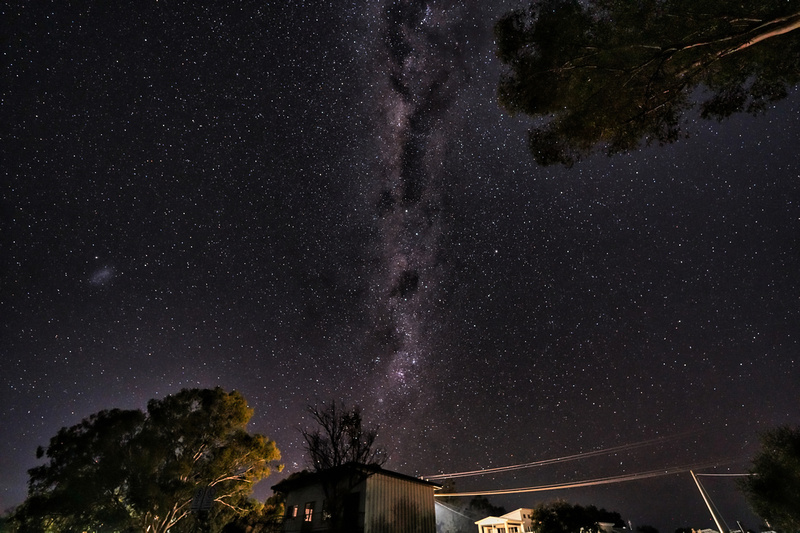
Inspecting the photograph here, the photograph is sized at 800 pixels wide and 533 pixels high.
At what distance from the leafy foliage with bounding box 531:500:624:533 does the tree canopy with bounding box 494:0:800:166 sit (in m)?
38.3

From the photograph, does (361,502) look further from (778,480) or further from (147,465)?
(778,480)

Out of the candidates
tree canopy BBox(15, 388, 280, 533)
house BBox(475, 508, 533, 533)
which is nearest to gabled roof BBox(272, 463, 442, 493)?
tree canopy BBox(15, 388, 280, 533)

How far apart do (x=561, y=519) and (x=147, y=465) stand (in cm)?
3568

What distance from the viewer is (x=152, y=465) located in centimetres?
2119

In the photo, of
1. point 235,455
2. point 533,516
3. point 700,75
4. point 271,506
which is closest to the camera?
point 700,75

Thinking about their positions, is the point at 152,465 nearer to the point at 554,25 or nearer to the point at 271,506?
the point at 271,506

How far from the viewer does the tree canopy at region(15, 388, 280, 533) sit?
20109 mm

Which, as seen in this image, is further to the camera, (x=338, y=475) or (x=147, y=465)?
(x=147, y=465)

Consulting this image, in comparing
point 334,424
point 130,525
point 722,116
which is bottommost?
point 130,525

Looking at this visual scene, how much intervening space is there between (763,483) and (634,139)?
31.0 meters

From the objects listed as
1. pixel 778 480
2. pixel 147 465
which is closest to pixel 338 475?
pixel 147 465

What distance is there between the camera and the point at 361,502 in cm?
1953

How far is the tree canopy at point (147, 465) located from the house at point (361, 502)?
11.7ft

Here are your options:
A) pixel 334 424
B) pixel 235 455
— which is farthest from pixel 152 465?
pixel 334 424
